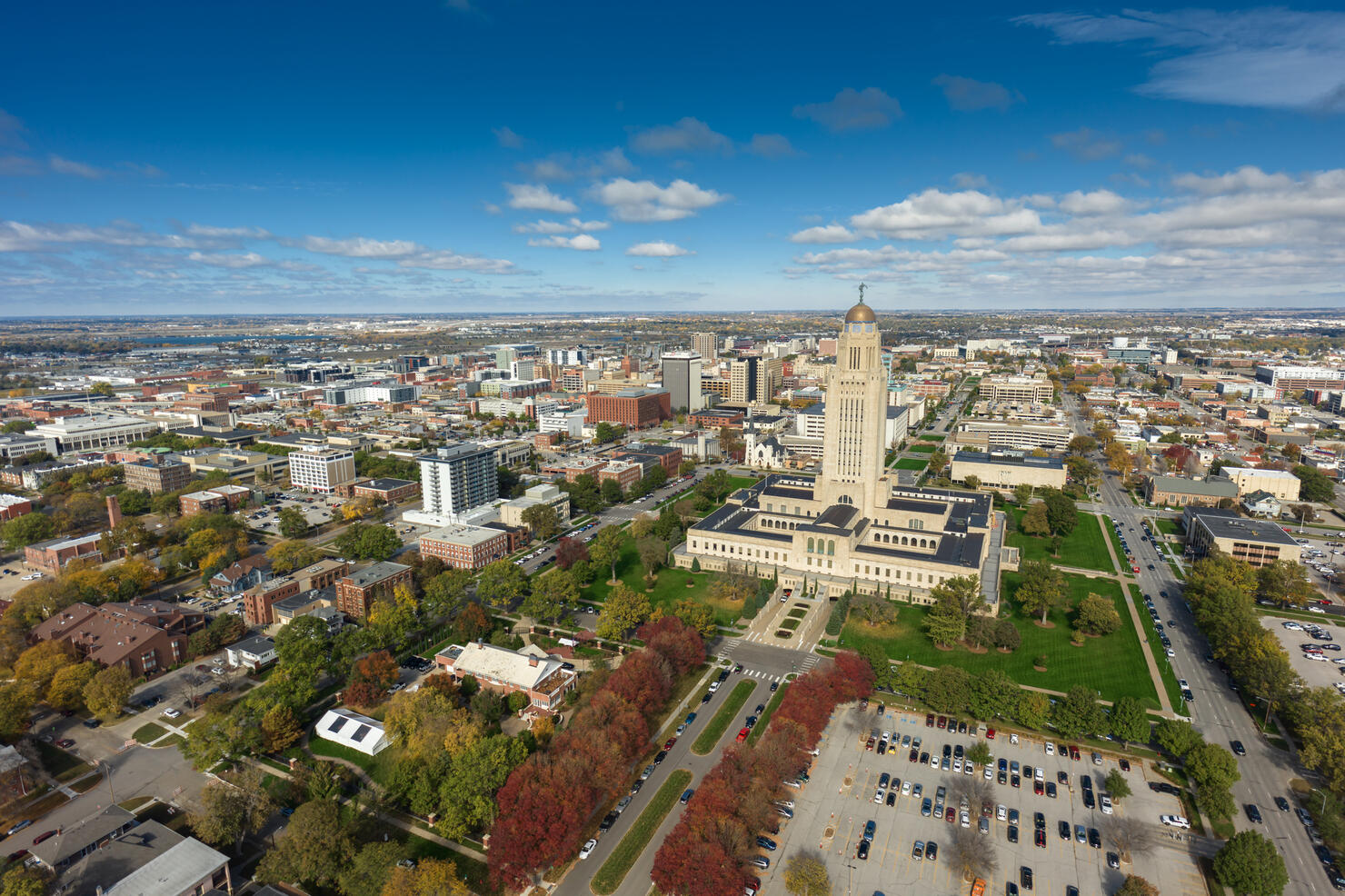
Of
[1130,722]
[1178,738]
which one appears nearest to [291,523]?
[1130,722]

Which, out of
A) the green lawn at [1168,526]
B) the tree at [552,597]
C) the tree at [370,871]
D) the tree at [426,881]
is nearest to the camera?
the tree at [426,881]

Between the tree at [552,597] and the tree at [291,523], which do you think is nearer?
the tree at [552,597]

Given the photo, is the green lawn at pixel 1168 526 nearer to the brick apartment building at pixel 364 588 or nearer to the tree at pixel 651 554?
the tree at pixel 651 554

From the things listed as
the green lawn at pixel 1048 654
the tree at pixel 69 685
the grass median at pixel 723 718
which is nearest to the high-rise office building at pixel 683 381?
the green lawn at pixel 1048 654

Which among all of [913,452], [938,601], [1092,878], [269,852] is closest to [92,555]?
[269,852]

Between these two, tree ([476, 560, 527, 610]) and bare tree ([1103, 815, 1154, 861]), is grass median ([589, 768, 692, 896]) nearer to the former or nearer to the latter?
bare tree ([1103, 815, 1154, 861])

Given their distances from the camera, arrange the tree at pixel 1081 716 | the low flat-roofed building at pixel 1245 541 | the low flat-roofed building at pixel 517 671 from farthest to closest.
Answer: 1. the low flat-roofed building at pixel 1245 541
2. the low flat-roofed building at pixel 517 671
3. the tree at pixel 1081 716
